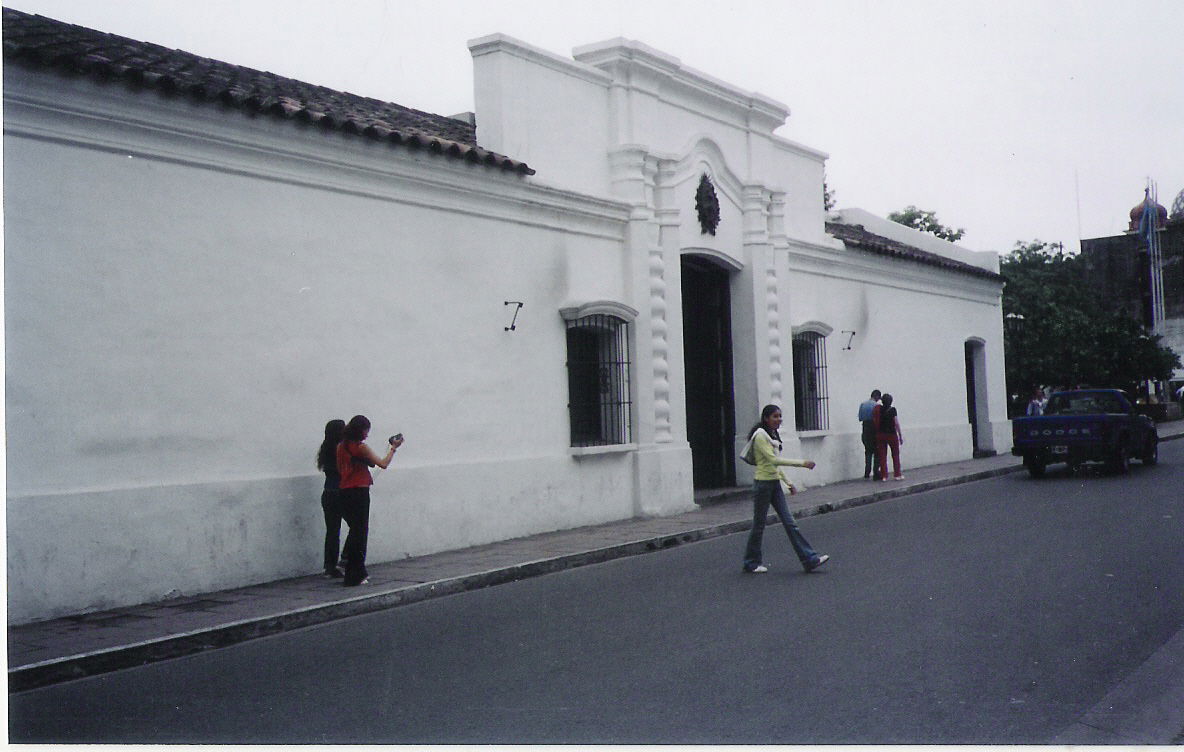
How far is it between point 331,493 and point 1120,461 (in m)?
15.0

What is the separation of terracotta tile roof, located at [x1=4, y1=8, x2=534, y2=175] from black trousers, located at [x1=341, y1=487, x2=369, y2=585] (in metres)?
3.53

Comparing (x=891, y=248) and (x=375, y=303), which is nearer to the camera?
(x=375, y=303)

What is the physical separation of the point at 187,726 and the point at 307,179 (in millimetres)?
6174

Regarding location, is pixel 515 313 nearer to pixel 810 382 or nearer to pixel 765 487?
pixel 765 487

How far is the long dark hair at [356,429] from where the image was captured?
32.2ft

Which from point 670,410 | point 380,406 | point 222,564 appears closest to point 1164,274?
point 670,410

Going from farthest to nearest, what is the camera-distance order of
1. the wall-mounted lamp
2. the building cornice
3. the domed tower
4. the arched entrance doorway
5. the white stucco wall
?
the domed tower → the arched entrance doorway → the wall-mounted lamp → the building cornice → the white stucco wall

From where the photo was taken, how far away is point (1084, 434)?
760 inches

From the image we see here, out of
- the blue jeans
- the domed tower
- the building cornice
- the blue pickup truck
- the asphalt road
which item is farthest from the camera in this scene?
the domed tower

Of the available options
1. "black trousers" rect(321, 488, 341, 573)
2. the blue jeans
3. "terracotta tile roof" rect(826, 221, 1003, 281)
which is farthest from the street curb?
"terracotta tile roof" rect(826, 221, 1003, 281)

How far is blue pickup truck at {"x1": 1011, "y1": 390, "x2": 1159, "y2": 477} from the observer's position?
19286 millimetres

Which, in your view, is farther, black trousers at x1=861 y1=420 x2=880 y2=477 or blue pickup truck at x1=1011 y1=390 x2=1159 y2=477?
black trousers at x1=861 y1=420 x2=880 y2=477

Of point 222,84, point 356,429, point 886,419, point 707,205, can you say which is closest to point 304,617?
point 356,429

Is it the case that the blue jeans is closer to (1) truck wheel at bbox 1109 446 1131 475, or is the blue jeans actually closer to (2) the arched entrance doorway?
(2) the arched entrance doorway
